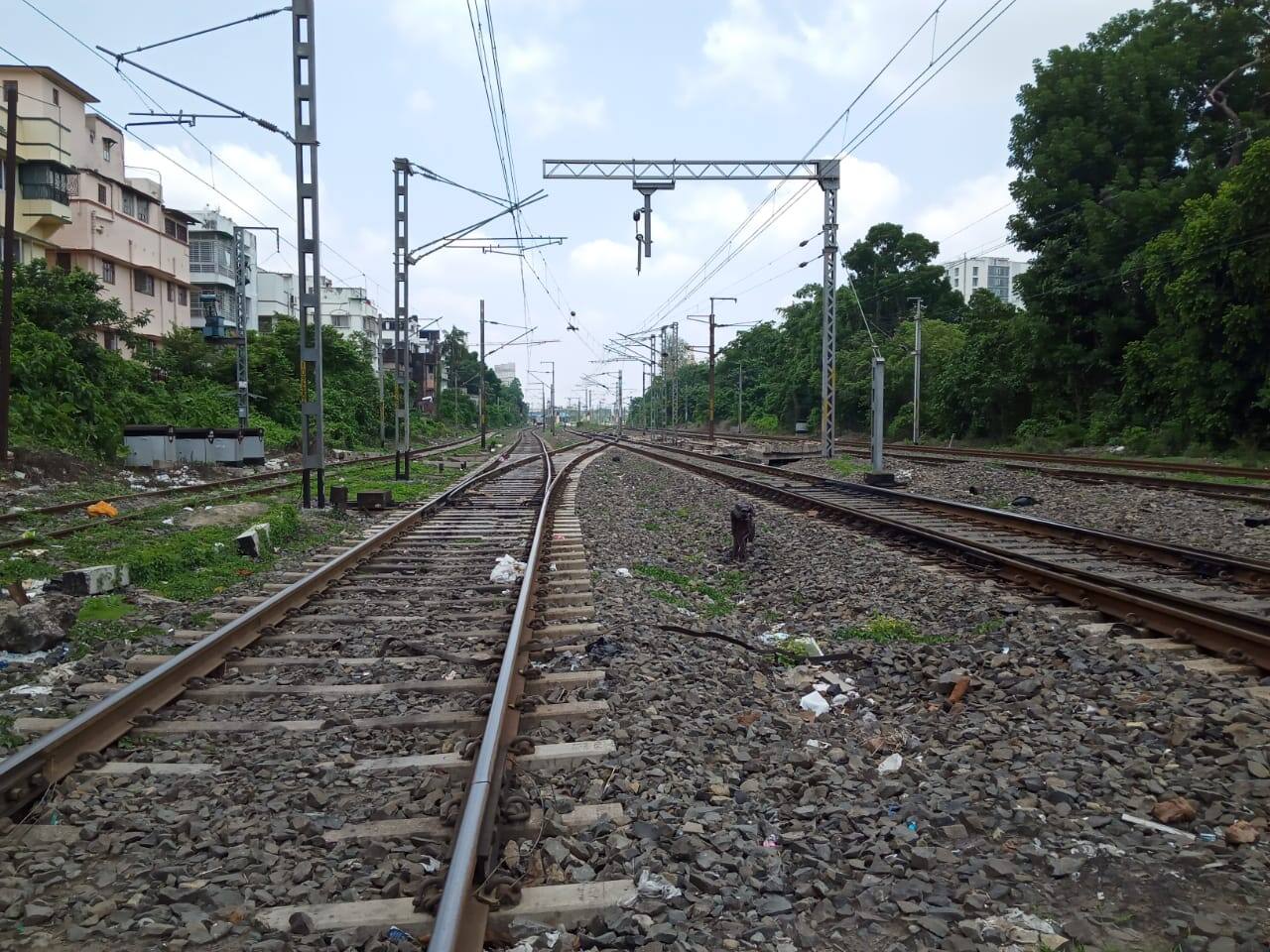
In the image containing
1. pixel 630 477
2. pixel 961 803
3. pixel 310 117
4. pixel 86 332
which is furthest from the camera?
pixel 86 332

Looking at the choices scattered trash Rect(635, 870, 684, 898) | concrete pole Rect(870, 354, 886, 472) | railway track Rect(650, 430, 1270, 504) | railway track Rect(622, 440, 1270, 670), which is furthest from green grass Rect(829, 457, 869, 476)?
scattered trash Rect(635, 870, 684, 898)

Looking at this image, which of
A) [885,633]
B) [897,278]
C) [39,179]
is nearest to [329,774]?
[885,633]

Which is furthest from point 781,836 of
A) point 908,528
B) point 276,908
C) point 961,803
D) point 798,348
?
point 798,348

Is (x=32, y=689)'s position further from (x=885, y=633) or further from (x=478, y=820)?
(x=885, y=633)

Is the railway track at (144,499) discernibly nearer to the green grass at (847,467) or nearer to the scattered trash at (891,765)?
the scattered trash at (891,765)

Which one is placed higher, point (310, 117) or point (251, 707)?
point (310, 117)

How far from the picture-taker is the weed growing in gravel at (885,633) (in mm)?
6512

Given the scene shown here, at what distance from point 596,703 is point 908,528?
7.34m

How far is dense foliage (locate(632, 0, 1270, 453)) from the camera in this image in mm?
25625

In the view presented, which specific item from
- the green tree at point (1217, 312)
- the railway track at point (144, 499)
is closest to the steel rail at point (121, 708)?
the railway track at point (144, 499)

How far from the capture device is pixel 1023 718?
187 inches

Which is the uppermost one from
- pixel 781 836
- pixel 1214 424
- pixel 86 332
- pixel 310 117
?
pixel 310 117

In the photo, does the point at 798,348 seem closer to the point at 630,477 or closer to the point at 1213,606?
the point at 630,477

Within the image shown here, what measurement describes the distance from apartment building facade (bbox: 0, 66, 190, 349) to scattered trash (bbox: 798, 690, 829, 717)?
33.4 meters
